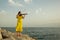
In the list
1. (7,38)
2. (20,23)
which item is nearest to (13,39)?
Result: (7,38)

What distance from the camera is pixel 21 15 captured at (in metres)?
16.8

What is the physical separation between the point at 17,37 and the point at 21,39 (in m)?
0.39

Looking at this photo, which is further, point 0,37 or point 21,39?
point 21,39

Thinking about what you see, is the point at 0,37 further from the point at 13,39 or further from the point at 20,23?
the point at 20,23

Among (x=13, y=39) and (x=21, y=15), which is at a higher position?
(x=21, y=15)

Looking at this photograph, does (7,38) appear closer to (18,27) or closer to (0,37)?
(0,37)

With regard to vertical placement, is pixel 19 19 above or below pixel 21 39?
above

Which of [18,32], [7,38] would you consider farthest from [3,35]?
[18,32]

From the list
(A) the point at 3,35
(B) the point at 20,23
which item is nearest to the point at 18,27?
(B) the point at 20,23

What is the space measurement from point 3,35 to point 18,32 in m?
1.60

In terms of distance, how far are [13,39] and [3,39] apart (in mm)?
812

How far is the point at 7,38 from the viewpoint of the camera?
15.8 metres

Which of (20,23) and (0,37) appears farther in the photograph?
(20,23)

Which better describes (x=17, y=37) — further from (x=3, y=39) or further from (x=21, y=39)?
(x=3, y=39)
